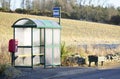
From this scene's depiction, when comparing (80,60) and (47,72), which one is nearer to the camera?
(47,72)

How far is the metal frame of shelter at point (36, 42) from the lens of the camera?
20125mm

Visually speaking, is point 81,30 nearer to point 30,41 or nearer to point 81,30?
point 81,30

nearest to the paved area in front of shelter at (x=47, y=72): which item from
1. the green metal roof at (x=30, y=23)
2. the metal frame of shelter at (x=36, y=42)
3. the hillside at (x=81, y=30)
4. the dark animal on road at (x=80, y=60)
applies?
the metal frame of shelter at (x=36, y=42)

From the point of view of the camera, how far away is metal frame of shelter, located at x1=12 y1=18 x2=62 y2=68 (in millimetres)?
20125

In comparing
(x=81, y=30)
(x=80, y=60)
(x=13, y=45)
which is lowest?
(x=81, y=30)

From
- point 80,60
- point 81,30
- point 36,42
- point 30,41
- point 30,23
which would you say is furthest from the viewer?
point 81,30

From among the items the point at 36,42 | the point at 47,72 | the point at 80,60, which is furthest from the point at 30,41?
the point at 80,60

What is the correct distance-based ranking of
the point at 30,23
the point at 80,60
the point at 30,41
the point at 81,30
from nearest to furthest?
1. the point at 30,23
2. the point at 30,41
3. the point at 80,60
4. the point at 81,30

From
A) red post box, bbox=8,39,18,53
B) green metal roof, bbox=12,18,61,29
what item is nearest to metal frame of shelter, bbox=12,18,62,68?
green metal roof, bbox=12,18,61,29

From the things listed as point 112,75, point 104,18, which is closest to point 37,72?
point 112,75

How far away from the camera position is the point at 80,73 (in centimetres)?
1934

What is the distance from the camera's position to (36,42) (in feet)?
69.1

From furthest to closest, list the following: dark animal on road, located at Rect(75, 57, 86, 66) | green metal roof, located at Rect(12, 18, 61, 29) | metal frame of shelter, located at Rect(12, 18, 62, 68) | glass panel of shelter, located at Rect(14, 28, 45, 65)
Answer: dark animal on road, located at Rect(75, 57, 86, 66) → glass panel of shelter, located at Rect(14, 28, 45, 65) → metal frame of shelter, located at Rect(12, 18, 62, 68) → green metal roof, located at Rect(12, 18, 61, 29)

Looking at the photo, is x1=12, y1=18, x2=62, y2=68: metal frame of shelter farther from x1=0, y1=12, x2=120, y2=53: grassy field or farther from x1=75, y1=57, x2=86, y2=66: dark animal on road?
x1=0, y1=12, x2=120, y2=53: grassy field
